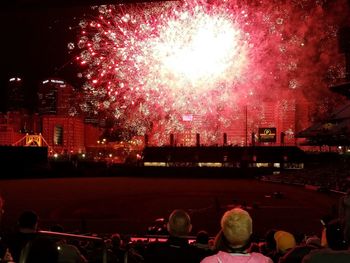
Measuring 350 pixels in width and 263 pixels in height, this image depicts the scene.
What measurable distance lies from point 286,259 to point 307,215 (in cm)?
1651

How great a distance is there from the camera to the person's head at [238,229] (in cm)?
345

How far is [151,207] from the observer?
23250 mm

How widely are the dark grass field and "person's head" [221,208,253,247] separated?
32.8ft

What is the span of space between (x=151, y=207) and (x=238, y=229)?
65.8 feet

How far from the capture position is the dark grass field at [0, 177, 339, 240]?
1742 cm

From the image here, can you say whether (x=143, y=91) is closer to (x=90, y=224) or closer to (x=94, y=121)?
(x=90, y=224)

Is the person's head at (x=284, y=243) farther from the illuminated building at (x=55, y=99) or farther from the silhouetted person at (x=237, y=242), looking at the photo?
the illuminated building at (x=55, y=99)

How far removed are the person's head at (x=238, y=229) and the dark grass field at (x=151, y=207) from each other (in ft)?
32.8

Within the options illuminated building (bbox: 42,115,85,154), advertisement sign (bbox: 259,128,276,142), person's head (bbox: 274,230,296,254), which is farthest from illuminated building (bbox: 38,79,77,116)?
person's head (bbox: 274,230,296,254)

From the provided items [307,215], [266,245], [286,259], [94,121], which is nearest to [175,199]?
[307,215]

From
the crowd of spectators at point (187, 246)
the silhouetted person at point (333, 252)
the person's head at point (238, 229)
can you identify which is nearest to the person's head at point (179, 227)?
the crowd of spectators at point (187, 246)

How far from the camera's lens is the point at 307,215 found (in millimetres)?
20469

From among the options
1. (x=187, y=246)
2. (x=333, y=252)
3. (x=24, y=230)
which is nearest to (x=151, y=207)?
(x=24, y=230)

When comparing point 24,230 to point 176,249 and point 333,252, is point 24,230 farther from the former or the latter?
point 333,252
